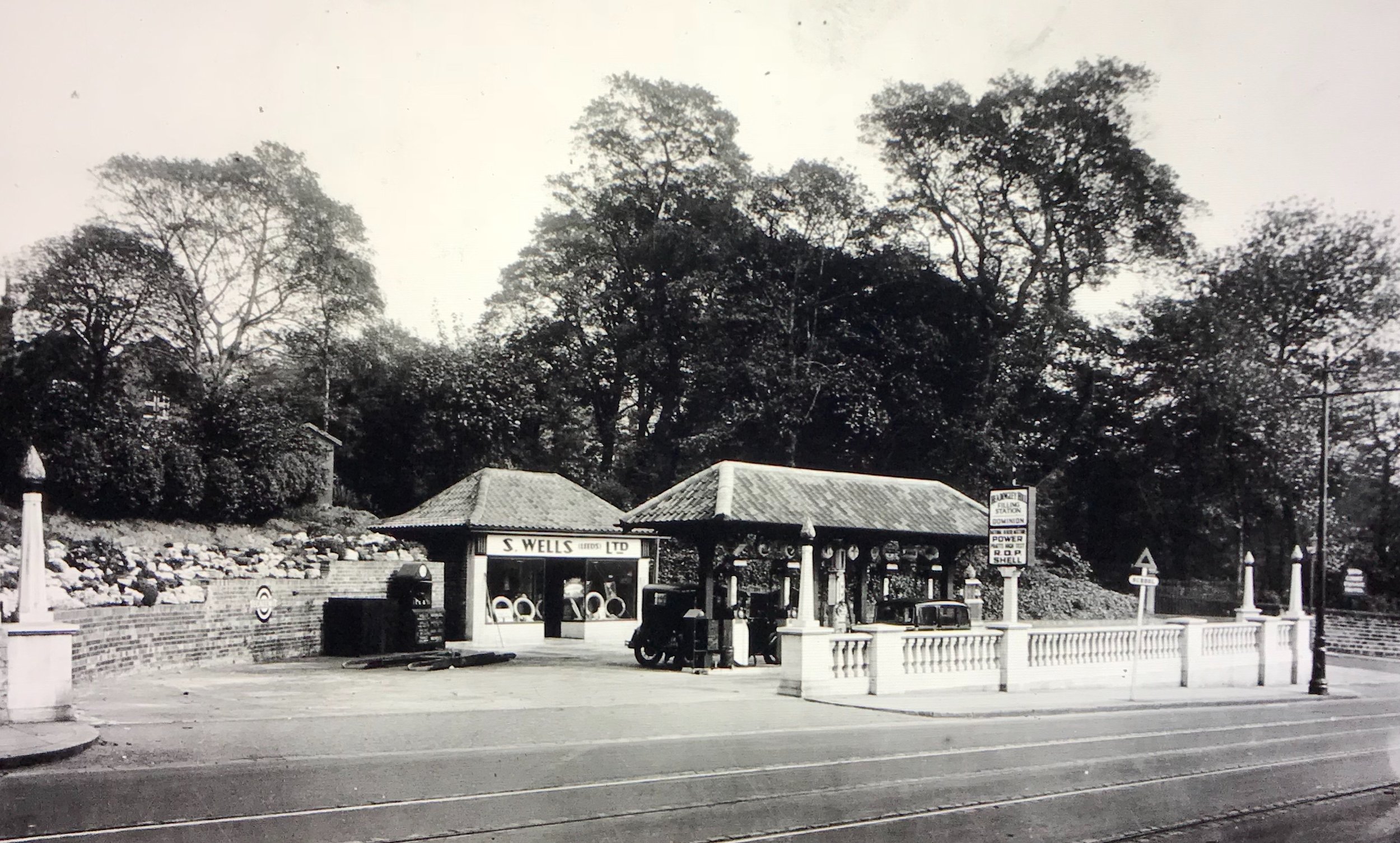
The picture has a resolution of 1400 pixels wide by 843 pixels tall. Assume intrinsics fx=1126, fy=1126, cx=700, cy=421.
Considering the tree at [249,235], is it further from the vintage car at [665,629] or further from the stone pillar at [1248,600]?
the stone pillar at [1248,600]

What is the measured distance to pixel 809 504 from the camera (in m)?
22.5

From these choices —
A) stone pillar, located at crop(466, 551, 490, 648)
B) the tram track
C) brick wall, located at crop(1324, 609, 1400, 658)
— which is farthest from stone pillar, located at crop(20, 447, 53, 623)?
brick wall, located at crop(1324, 609, 1400, 658)

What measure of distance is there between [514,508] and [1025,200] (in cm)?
1896

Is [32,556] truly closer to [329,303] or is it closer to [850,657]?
[850,657]

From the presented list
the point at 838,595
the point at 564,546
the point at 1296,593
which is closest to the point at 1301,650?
the point at 1296,593

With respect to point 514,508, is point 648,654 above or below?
below

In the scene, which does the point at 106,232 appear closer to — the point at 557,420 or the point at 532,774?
the point at 532,774

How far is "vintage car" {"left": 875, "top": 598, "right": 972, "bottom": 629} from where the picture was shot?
2331 cm

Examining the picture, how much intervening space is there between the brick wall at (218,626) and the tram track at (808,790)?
22.3ft

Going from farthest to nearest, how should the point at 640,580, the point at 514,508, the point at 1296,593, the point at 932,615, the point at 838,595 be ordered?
the point at 640,580 → the point at 514,508 → the point at 1296,593 → the point at 838,595 → the point at 932,615

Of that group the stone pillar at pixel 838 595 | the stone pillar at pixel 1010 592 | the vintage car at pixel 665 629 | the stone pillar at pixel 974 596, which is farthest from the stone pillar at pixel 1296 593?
the vintage car at pixel 665 629

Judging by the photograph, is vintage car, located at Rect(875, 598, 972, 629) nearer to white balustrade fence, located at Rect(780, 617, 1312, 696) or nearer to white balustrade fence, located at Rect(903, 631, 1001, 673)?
white balustrade fence, located at Rect(780, 617, 1312, 696)

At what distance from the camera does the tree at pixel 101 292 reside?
60.6ft

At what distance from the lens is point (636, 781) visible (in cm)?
980
